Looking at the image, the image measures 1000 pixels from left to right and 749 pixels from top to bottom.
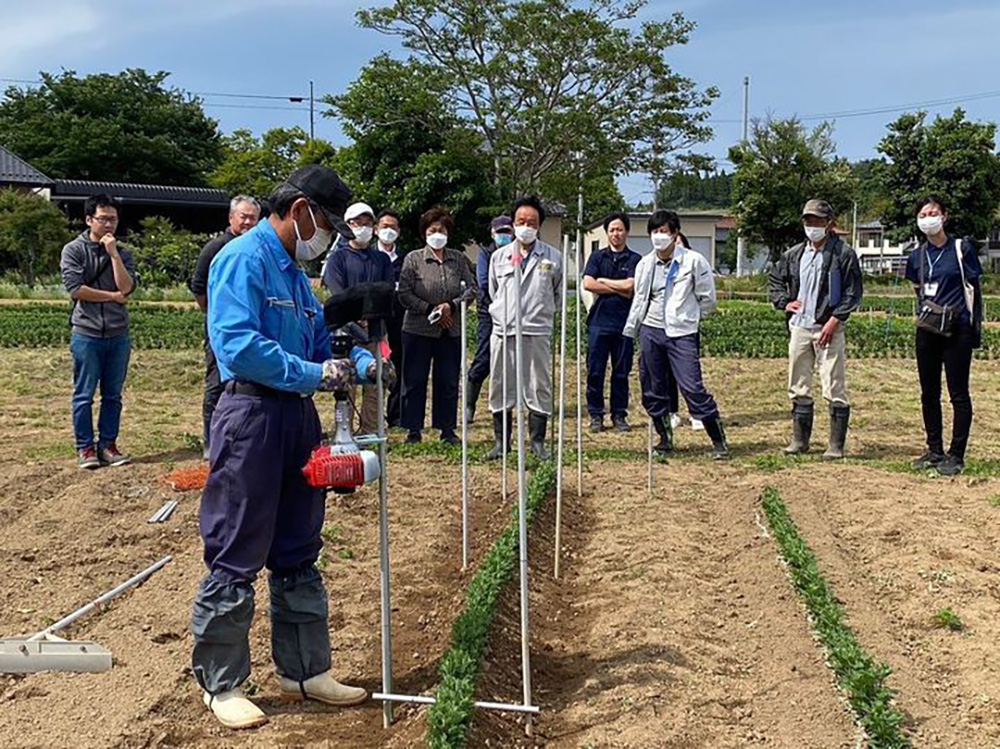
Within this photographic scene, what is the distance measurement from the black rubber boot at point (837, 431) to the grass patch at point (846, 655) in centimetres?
256

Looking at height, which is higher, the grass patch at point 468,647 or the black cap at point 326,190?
the black cap at point 326,190

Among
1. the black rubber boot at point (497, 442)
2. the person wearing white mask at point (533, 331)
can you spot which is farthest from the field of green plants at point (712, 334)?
the person wearing white mask at point (533, 331)

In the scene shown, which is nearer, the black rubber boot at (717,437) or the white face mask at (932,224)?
the white face mask at (932,224)

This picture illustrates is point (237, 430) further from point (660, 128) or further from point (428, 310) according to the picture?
point (660, 128)

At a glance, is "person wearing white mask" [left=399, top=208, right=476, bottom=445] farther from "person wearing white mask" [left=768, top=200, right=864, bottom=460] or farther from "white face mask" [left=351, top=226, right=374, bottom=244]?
"person wearing white mask" [left=768, top=200, right=864, bottom=460]

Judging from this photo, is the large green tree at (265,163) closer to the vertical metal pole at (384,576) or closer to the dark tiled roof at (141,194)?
the dark tiled roof at (141,194)

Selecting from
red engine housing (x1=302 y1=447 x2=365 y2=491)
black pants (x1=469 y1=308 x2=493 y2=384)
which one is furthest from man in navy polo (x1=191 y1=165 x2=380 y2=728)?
black pants (x1=469 y1=308 x2=493 y2=384)

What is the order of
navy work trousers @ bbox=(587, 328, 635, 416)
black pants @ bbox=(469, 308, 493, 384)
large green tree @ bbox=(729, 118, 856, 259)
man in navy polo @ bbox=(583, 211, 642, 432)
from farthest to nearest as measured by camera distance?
large green tree @ bbox=(729, 118, 856, 259)
navy work trousers @ bbox=(587, 328, 635, 416)
man in navy polo @ bbox=(583, 211, 642, 432)
black pants @ bbox=(469, 308, 493, 384)

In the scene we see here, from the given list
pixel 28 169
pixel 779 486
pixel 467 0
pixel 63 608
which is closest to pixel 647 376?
pixel 779 486

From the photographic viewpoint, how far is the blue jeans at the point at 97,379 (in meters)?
7.05

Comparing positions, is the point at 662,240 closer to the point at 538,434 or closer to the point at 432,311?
the point at 538,434

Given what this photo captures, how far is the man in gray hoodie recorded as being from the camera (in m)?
6.98

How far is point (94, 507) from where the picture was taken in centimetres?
613

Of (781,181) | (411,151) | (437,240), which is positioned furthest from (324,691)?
(781,181)
